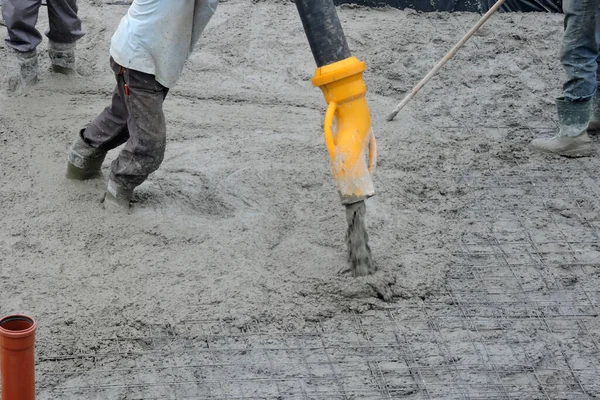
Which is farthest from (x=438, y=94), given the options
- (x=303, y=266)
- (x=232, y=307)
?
(x=232, y=307)

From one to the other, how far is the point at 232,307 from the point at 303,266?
451mm

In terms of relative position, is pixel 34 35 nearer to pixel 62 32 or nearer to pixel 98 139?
pixel 62 32

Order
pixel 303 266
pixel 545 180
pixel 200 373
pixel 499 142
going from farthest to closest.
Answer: pixel 499 142
pixel 545 180
pixel 303 266
pixel 200 373

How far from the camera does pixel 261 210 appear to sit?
4.40 metres

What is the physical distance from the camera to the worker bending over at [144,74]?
382 cm

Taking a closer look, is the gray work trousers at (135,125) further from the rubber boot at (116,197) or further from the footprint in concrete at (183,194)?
the footprint in concrete at (183,194)


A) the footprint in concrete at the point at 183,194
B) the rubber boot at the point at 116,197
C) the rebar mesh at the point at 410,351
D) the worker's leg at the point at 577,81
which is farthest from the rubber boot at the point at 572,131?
the rubber boot at the point at 116,197

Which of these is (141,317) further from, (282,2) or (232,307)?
(282,2)

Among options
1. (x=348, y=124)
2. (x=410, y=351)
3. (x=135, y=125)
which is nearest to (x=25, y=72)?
(x=135, y=125)

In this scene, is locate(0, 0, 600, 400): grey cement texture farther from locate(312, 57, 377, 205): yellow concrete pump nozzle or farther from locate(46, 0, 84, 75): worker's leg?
locate(312, 57, 377, 205): yellow concrete pump nozzle

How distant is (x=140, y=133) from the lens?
4000 mm

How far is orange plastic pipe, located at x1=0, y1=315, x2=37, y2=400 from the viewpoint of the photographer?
228 centimetres

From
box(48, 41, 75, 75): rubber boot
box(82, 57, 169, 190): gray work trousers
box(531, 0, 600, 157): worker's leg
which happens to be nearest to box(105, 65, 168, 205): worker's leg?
box(82, 57, 169, 190): gray work trousers

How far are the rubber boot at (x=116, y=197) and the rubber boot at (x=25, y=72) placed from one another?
5.54 feet
